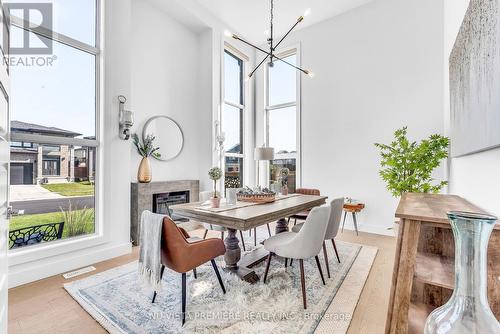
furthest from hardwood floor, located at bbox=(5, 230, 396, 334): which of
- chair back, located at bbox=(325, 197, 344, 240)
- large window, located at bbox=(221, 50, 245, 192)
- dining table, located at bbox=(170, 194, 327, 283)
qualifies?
large window, located at bbox=(221, 50, 245, 192)

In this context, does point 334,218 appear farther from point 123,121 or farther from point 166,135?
point 166,135

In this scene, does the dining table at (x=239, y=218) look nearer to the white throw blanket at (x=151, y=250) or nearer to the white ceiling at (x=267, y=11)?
the white throw blanket at (x=151, y=250)

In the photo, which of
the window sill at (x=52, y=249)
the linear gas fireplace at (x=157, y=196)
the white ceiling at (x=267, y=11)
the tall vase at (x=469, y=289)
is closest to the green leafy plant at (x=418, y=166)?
the tall vase at (x=469, y=289)

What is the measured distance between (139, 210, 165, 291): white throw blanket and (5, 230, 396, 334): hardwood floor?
0.45 m

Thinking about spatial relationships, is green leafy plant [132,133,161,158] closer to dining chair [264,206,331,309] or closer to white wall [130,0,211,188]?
white wall [130,0,211,188]

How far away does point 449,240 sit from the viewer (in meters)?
1.38

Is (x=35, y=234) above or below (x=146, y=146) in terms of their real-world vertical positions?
below

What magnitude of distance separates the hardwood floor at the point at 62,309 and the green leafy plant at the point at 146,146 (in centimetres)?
174

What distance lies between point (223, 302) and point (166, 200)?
2.40m

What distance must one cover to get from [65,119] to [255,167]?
3.91 m

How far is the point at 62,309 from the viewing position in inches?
76.1

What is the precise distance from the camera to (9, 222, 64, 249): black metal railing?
7.91 feet

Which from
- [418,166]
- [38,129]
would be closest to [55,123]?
[38,129]

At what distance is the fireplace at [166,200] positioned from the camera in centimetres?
380
